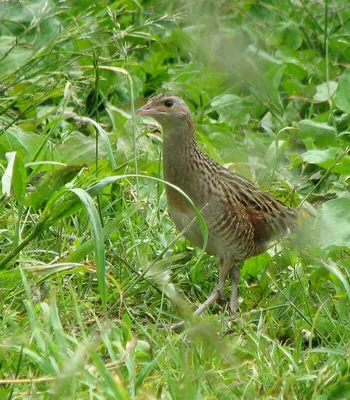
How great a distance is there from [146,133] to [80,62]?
119 centimetres

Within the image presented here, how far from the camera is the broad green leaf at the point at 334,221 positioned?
4.89m

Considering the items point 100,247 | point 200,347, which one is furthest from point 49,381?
point 200,347

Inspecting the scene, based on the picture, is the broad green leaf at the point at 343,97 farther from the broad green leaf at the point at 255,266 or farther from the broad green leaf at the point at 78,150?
the broad green leaf at the point at 78,150

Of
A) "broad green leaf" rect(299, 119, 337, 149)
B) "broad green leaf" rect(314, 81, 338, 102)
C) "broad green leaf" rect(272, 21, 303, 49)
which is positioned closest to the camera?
"broad green leaf" rect(299, 119, 337, 149)

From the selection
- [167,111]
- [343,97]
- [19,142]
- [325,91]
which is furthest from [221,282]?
[325,91]

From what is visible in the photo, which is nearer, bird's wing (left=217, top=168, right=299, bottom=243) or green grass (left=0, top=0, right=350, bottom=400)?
green grass (left=0, top=0, right=350, bottom=400)

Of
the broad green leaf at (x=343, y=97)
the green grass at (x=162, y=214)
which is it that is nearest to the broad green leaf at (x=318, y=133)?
the green grass at (x=162, y=214)

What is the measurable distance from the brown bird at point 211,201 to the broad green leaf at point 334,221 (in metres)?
0.26

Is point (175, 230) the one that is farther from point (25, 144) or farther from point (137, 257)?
point (25, 144)

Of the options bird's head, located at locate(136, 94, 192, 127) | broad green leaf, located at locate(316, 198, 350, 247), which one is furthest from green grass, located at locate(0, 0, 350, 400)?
bird's head, located at locate(136, 94, 192, 127)

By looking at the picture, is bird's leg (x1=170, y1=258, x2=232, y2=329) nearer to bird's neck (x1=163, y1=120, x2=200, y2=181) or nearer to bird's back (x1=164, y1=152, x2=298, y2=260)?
bird's back (x1=164, y1=152, x2=298, y2=260)

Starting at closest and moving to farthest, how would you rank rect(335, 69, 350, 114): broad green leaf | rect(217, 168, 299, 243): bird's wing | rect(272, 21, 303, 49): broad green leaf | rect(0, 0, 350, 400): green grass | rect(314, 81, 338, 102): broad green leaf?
rect(0, 0, 350, 400): green grass
rect(217, 168, 299, 243): bird's wing
rect(335, 69, 350, 114): broad green leaf
rect(314, 81, 338, 102): broad green leaf
rect(272, 21, 303, 49): broad green leaf

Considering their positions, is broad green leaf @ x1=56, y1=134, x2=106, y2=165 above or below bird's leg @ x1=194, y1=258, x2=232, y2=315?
above

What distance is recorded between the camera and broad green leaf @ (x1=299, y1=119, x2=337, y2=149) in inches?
250
